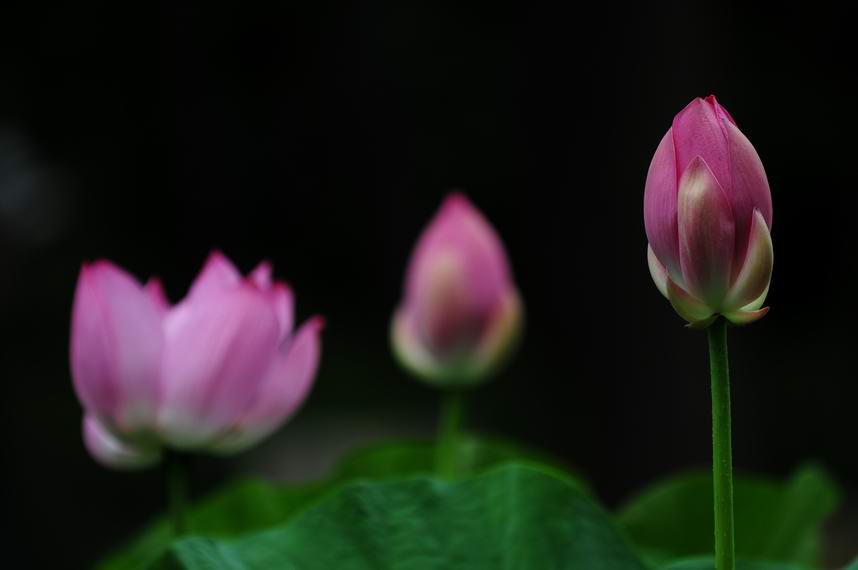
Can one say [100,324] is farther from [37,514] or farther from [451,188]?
[451,188]

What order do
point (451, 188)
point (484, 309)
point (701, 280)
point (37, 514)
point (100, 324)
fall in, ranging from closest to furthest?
point (701, 280)
point (100, 324)
point (484, 309)
point (37, 514)
point (451, 188)

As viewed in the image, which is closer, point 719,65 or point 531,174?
point 719,65

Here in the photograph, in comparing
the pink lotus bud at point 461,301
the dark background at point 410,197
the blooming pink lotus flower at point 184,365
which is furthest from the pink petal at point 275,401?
the dark background at point 410,197

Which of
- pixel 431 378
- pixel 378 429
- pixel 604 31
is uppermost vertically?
pixel 604 31

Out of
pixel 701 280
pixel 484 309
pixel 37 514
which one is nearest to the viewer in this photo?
pixel 701 280

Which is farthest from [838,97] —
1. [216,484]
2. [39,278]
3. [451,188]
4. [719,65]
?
[39,278]

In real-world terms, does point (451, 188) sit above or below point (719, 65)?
below

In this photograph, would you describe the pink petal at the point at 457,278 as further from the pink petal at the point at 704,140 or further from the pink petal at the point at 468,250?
the pink petal at the point at 704,140
